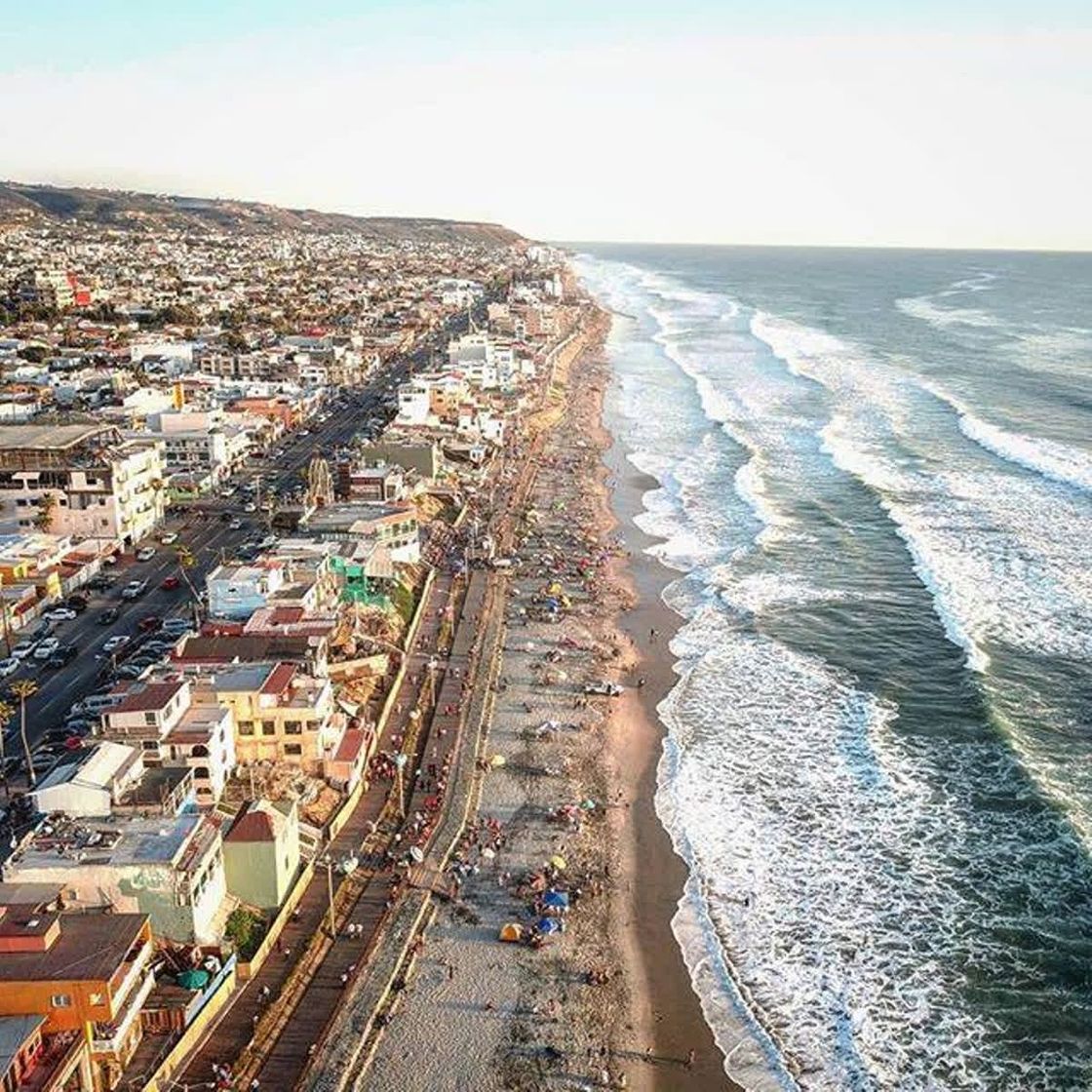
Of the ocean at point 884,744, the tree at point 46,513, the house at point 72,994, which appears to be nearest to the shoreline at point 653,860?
the ocean at point 884,744

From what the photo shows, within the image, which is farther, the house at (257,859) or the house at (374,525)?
the house at (374,525)

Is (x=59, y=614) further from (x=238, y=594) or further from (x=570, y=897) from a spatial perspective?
(x=570, y=897)

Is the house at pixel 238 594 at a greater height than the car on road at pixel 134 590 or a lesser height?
greater

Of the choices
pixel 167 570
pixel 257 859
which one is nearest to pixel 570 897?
pixel 257 859

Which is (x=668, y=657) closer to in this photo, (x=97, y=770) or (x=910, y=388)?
(x=97, y=770)

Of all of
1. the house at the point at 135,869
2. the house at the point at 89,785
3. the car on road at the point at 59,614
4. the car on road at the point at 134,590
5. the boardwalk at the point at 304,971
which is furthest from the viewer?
the car on road at the point at 134,590

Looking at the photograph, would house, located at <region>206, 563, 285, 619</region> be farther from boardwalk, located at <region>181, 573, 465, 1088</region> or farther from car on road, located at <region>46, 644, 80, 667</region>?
boardwalk, located at <region>181, 573, 465, 1088</region>

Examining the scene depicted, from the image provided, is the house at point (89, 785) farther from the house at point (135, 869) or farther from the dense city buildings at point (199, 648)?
the house at point (135, 869)
